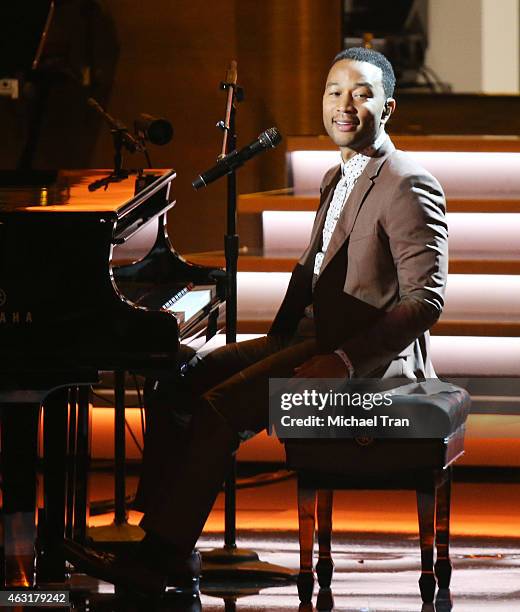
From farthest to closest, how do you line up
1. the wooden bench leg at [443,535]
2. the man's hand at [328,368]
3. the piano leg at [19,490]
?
the wooden bench leg at [443,535] < the man's hand at [328,368] < the piano leg at [19,490]

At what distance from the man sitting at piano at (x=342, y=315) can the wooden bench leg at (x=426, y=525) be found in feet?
0.97

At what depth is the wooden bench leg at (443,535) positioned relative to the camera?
3.51 meters

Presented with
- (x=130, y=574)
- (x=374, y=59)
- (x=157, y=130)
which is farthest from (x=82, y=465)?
(x=374, y=59)

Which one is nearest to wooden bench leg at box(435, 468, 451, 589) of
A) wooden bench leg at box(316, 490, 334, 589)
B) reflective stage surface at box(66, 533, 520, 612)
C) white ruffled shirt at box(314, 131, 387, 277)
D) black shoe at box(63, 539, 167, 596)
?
reflective stage surface at box(66, 533, 520, 612)

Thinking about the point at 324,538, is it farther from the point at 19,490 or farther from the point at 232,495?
the point at 19,490

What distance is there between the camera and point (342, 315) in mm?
3342

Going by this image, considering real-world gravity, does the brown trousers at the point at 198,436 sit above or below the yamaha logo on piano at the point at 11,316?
below

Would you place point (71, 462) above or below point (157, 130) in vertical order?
below

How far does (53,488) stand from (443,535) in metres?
1.02

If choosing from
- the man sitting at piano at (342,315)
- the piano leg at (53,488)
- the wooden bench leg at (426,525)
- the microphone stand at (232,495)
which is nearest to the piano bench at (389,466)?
the wooden bench leg at (426,525)

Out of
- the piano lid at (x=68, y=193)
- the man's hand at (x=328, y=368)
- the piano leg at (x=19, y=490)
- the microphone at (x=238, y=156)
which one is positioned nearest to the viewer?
the piano leg at (x=19, y=490)

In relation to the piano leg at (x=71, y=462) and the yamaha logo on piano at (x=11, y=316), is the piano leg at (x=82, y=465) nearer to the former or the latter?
the piano leg at (x=71, y=462)

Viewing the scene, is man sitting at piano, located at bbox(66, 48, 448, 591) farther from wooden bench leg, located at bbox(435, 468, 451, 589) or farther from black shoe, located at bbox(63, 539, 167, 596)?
wooden bench leg, located at bbox(435, 468, 451, 589)

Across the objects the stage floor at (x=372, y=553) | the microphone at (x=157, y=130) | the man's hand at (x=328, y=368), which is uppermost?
the microphone at (x=157, y=130)
